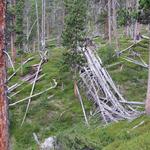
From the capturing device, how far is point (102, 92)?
2941 centimetres

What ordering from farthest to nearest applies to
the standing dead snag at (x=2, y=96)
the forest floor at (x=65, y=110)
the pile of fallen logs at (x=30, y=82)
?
the pile of fallen logs at (x=30, y=82) < the forest floor at (x=65, y=110) < the standing dead snag at (x=2, y=96)

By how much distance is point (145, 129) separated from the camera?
17969mm

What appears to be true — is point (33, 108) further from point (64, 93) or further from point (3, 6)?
point (3, 6)

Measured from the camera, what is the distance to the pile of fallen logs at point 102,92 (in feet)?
85.5

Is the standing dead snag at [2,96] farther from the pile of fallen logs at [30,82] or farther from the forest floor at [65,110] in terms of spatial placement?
the pile of fallen logs at [30,82]


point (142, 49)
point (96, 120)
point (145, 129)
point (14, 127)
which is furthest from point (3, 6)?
point (142, 49)

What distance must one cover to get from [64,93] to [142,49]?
11796 millimetres

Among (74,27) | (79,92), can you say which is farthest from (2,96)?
(79,92)

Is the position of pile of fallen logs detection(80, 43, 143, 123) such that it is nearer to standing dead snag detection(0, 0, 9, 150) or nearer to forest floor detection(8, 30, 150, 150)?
forest floor detection(8, 30, 150, 150)

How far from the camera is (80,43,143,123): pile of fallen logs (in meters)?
26.0

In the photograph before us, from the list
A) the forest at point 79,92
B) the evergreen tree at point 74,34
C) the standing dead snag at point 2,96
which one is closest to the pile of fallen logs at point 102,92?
the forest at point 79,92

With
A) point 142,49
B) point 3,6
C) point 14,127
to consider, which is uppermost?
point 3,6

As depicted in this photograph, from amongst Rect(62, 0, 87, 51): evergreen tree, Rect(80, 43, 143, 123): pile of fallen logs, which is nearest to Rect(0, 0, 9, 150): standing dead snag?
Rect(80, 43, 143, 123): pile of fallen logs

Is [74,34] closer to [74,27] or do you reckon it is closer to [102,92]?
[74,27]
